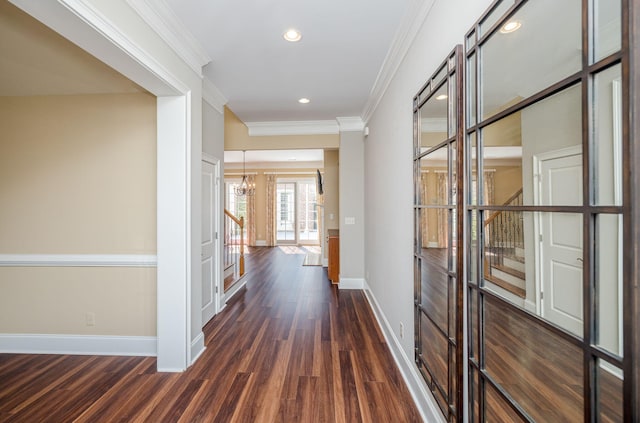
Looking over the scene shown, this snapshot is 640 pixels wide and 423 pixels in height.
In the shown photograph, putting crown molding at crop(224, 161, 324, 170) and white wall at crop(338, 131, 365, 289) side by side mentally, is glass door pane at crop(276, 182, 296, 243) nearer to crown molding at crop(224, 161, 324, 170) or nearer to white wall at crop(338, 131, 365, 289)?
crown molding at crop(224, 161, 324, 170)

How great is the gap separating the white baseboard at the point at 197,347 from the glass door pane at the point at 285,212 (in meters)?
7.16

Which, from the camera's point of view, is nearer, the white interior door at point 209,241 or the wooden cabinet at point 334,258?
the white interior door at point 209,241

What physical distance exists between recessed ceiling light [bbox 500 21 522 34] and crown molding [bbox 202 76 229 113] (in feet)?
9.68

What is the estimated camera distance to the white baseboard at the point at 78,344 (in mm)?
2721

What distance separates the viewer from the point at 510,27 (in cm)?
101

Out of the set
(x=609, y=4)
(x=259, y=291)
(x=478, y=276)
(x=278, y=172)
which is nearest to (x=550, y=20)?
(x=609, y=4)

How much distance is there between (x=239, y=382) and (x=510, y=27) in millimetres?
2726

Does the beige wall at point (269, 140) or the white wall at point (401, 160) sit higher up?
the beige wall at point (269, 140)

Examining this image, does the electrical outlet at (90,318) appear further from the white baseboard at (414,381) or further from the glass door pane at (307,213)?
the glass door pane at (307,213)

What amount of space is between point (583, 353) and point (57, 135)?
4042 mm

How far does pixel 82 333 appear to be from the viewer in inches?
109

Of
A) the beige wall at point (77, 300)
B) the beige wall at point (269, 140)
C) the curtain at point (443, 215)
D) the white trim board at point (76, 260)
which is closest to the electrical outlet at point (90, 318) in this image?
the beige wall at point (77, 300)

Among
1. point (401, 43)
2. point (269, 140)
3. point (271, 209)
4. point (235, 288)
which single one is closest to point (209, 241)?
point (235, 288)

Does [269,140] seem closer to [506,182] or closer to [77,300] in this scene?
[77,300]
